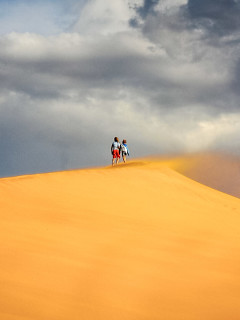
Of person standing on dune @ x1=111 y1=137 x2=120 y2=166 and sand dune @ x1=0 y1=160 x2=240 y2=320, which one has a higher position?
person standing on dune @ x1=111 y1=137 x2=120 y2=166

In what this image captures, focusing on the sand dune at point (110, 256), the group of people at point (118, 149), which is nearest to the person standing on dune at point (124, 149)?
the group of people at point (118, 149)

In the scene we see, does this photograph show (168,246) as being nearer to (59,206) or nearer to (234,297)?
(234,297)

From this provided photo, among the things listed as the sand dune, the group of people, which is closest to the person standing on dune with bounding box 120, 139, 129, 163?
the group of people

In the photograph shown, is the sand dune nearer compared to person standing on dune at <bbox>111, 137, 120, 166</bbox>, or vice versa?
the sand dune

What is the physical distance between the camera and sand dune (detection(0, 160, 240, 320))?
4.54 meters

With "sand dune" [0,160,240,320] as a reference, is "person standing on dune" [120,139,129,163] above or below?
above

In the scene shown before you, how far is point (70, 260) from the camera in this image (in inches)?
227

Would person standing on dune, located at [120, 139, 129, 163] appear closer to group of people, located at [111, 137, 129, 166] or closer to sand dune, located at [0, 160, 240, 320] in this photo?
group of people, located at [111, 137, 129, 166]

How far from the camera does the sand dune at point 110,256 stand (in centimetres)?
454

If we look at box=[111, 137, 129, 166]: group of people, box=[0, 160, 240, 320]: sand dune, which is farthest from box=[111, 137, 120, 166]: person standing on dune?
box=[0, 160, 240, 320]: sand dune

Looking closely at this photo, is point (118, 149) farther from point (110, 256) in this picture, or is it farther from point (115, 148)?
point (110, 256)

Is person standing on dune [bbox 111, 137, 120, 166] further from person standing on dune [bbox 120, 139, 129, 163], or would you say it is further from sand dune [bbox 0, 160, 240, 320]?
sand dune [bbox 0, 160, 240, 320]

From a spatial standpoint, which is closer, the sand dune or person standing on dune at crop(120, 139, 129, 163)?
the sand dune

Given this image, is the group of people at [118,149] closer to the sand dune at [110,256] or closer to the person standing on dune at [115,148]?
the person standing on dune at [115,148]
